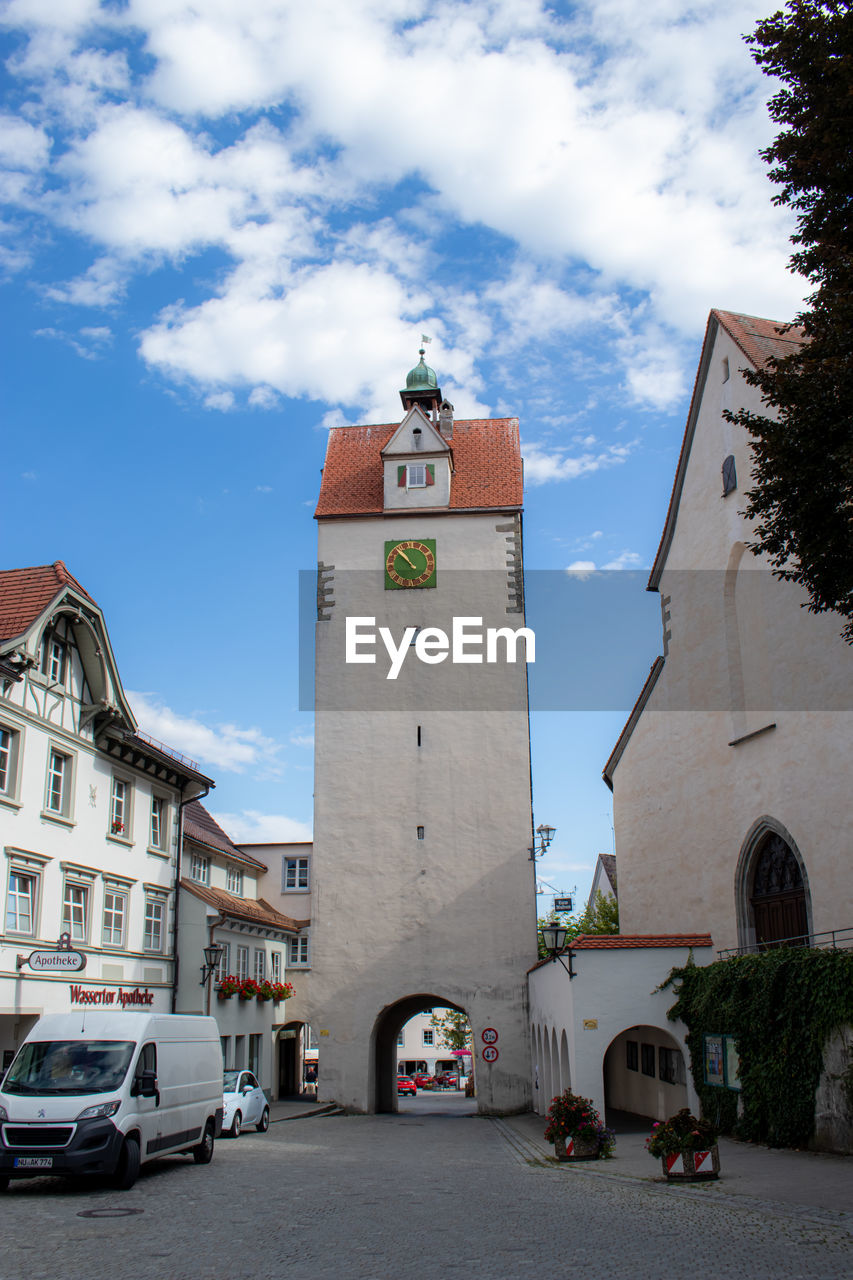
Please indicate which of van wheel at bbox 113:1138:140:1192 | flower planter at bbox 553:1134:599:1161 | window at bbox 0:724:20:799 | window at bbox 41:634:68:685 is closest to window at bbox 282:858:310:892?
window at bbox 41:634:68:685

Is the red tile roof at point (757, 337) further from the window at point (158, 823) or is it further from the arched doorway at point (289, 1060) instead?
the arched doorway at point (289, 1060)

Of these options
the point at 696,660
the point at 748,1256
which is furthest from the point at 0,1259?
the point at 696,660

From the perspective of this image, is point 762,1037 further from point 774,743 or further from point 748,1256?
point 748,1256

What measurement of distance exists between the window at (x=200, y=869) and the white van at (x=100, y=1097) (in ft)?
54.5

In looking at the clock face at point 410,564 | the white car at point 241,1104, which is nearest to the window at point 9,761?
the white car at point 241,1104

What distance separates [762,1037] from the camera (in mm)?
16641

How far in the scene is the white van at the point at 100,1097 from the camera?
40.0 feet

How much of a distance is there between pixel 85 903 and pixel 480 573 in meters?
15.3

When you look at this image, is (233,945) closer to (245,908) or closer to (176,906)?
(245,908)

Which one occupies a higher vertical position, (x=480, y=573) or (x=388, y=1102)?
(x=480, y=573)

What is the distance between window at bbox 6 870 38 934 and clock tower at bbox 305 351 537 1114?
10981mm

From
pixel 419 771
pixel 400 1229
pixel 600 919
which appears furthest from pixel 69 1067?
pixel 600 919

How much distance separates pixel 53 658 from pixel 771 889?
49.7 ft

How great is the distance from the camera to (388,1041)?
35.4 meters
